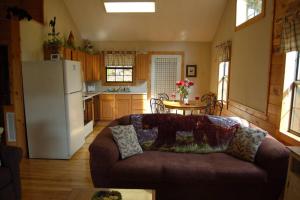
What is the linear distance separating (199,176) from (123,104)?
422 centimetres

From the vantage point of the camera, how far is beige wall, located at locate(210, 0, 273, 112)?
10.2 feet

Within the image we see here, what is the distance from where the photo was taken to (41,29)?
4.16 m

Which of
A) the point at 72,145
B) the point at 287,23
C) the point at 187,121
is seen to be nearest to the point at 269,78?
the point at 287,23

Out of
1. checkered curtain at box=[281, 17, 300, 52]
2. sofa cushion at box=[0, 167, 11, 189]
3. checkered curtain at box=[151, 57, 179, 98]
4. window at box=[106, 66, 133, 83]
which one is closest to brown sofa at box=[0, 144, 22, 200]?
sofa cushion at box=[0, 167, 11, 189]

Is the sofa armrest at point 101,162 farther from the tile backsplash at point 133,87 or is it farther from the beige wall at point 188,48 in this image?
the beige wall at point 188,48

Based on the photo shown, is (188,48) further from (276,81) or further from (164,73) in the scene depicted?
(276,81)

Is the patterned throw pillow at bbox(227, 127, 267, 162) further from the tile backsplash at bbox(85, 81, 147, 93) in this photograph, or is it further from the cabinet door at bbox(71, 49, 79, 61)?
the tile backsplash at bbox(85, 81, 147, 93)

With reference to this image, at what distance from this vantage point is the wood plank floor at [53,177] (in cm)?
256

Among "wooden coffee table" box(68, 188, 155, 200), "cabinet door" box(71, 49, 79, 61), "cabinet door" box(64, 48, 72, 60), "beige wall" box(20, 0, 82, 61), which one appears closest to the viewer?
"wooden coffee table" box(68, 188, 155, 200)

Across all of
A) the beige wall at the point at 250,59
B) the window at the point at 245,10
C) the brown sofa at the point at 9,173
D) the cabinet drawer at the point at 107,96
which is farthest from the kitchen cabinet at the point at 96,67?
the brown sofa at the point at 9,173

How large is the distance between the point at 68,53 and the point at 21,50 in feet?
3.54

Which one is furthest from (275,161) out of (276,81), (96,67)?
(96,67)

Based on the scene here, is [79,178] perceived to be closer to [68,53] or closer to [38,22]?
[68,53]

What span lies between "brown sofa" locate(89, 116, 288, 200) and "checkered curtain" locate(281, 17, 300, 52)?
111 centimetres
